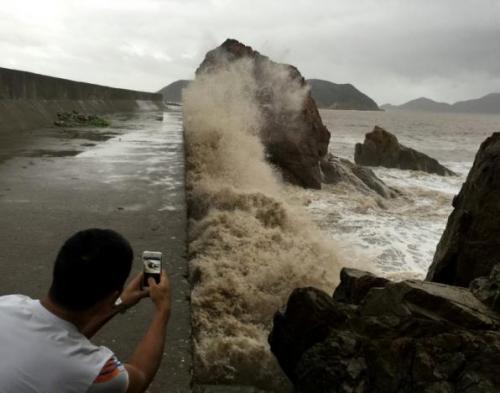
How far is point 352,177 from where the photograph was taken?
36.8 ft

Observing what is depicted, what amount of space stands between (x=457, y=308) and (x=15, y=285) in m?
2.36

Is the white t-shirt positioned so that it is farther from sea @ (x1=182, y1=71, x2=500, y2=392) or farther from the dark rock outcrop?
the dark rock outcrop

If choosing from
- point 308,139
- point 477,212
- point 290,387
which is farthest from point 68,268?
point 308,139

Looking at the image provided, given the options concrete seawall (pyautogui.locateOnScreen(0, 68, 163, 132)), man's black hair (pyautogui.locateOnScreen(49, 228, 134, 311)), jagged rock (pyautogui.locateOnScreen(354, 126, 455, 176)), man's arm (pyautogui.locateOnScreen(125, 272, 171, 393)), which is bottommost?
jagged rock (pyautogui.locateOnScreen(354, 126, 455, 176))

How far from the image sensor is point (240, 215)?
189 inches

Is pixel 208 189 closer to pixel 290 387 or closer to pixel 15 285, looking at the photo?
pixel 15 285

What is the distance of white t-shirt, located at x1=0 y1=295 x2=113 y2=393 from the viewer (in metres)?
1.34

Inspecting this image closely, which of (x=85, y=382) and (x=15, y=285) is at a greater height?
(x=85, y=382)

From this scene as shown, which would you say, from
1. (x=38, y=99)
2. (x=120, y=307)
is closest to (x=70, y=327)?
(x=120, y=307)

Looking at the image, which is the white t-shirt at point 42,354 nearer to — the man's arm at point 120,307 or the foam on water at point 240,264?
the man's arm at point 120,307

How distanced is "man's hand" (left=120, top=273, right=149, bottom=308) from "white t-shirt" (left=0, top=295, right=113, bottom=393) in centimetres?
36

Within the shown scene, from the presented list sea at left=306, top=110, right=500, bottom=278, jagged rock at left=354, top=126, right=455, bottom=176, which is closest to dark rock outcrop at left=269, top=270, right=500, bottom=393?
sea at left=306, top=110, right=500, bottom=278

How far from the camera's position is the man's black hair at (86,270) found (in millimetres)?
1457

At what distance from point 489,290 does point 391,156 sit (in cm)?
1509
